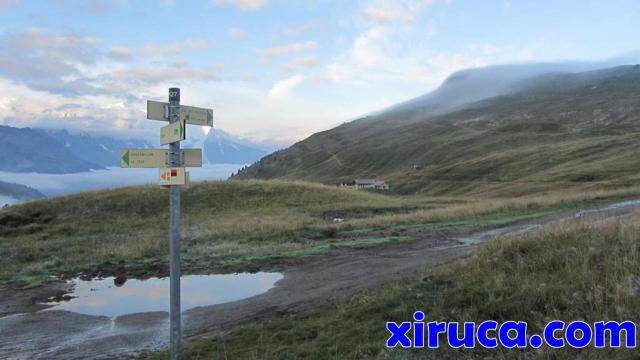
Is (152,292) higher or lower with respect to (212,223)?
higher

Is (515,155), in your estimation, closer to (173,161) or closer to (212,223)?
(212,223)

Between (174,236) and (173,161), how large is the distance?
41.2 inches

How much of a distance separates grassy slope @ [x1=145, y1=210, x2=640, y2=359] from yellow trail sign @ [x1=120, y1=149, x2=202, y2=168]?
10.0ft

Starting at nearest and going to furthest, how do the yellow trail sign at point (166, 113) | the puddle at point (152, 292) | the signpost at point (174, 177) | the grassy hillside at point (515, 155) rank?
1. the signpost at point (174, 177)
2. the yellow trail sign at point (166, 113)
3. the puddle at point (152, 292)
4. the grassy hillside at point (515, 155)

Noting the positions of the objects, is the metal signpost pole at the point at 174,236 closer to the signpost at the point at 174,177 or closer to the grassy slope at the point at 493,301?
the signpost at the point at 174,177

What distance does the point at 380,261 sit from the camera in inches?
651

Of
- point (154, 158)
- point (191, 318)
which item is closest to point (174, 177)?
point (154, 158)

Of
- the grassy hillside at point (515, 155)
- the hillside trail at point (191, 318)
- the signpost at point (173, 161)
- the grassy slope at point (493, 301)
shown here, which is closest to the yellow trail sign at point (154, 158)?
the signpost at point (173, 161)

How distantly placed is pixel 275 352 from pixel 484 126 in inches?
7430

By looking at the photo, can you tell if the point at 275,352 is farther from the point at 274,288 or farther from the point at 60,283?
the point at 60,283

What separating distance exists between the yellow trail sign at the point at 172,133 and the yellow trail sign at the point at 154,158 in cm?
19

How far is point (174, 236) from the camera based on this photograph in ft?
22.8

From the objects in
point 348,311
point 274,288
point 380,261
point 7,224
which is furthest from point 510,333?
point 7,224

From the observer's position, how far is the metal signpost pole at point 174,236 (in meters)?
6.93
